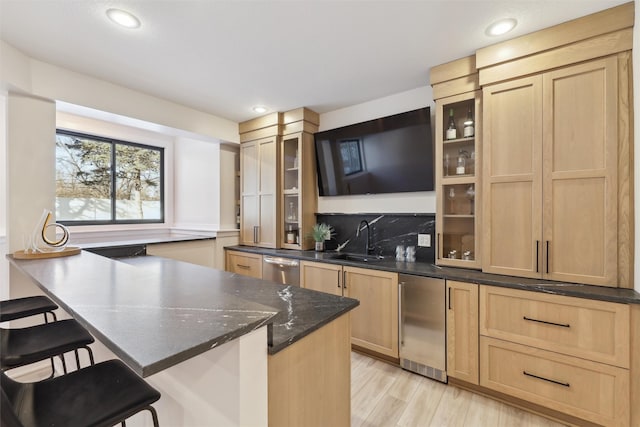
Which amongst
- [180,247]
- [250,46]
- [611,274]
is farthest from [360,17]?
[180,247]

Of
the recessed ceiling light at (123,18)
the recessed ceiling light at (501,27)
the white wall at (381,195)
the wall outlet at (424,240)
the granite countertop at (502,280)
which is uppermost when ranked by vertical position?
the recessed ceiling light at (123,18)

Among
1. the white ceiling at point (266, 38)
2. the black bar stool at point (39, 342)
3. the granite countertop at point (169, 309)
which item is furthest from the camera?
the white ceiling at point (266, 38)

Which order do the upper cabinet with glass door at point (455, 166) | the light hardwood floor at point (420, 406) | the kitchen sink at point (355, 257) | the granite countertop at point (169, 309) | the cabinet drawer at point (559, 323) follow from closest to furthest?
the granite countertop at point (169, 309) → the cabinet drawer at point (559, 323) → the light hardwood floor at point (420, 406) → the upper cabinet with glass door at point (455, 166) → the kitchen sink at point (355, 257)

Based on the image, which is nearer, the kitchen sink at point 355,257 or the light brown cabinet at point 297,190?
the kitchen sink at point 355,257

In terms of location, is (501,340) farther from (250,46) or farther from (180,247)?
(180,247)

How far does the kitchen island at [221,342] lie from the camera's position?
2.37 ft

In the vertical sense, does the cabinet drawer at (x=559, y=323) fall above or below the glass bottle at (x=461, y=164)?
below

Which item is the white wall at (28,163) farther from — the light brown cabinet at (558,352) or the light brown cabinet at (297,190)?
the light brown cabinet at (558,352)

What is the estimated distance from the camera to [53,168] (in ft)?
7.83

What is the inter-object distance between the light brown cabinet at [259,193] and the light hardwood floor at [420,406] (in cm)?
196

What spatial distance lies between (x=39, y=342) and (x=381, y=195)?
2804mm

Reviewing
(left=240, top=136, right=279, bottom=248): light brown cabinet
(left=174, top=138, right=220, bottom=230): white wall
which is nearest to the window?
(left=174, top=138, right=220, bottom=230): white wall

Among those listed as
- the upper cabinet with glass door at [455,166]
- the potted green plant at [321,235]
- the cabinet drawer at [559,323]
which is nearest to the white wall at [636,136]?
the cabinet drawer at [559,323]

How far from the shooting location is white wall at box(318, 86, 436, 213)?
2.76 meters
